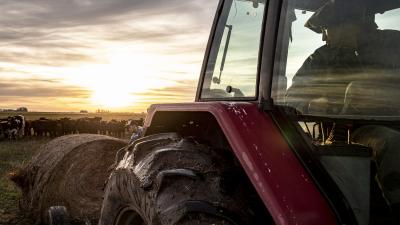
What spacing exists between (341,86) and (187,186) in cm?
81

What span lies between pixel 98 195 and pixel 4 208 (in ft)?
4.69

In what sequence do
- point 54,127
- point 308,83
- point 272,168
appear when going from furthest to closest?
point 54,127 → point 308,83 → point 272,168

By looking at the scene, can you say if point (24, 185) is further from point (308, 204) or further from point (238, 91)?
point (308, 204)

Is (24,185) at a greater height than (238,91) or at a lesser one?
lesser

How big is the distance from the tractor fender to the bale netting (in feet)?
15.6

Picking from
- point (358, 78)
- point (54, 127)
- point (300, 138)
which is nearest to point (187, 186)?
point (300, 138)

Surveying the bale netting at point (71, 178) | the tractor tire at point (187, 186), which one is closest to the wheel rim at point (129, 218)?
the tractor tire at point (187, 186)

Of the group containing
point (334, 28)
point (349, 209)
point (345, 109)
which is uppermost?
point (334, 28)

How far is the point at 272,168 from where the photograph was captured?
2199mm

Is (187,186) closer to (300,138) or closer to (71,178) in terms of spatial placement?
(300,138)

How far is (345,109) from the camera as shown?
7.63 ft

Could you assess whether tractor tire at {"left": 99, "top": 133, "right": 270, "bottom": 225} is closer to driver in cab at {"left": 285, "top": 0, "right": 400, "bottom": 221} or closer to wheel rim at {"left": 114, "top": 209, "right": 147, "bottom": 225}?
wheel rim at {"left": 114, "top": 209, "right": 147, "bottom": 225}

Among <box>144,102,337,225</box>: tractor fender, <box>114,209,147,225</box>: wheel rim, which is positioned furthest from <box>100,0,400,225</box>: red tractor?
<box>114,209,147,225</box>: wheel rim

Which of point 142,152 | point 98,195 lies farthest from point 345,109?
point 98,195
